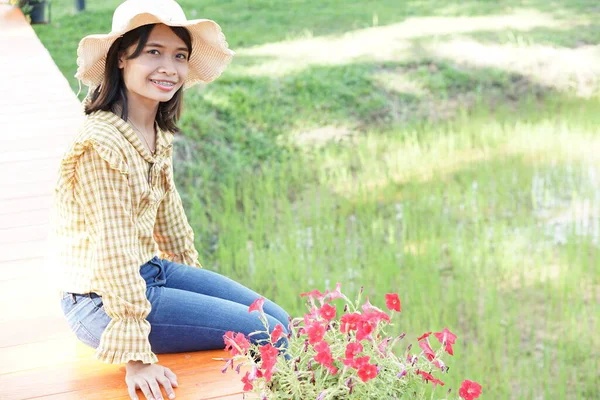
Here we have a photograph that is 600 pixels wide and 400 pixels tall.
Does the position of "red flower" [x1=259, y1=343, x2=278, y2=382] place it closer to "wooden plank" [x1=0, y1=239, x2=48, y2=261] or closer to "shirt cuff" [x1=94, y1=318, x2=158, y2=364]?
"shirt cuff" [x1=94, y1=318, x2=158, y2=364]

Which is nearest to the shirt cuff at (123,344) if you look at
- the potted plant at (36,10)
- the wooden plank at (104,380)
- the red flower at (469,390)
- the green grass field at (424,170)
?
the wooden plank at (104,380)

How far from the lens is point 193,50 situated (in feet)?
8.23

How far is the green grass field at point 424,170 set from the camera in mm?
3570

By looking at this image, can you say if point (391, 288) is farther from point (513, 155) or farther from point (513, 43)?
point (513, 43)

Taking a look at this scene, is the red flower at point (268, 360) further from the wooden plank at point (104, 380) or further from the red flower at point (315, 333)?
the wooden plank at point (104, 380)

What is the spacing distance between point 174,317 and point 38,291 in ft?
2.08

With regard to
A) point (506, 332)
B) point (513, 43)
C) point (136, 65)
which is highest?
point (136, 65)

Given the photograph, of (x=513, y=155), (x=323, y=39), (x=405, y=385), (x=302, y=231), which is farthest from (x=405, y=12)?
(x=405, y=385)

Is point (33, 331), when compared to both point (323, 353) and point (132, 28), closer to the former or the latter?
point (132, 28)

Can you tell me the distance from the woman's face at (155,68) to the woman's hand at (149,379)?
0.65m

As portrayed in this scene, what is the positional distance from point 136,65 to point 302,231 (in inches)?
82.7

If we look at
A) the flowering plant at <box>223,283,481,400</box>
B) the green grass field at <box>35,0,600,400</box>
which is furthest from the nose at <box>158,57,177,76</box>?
the green grass field at <box>35,0,600,400</box>

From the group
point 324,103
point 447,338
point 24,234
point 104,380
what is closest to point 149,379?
point 104,380

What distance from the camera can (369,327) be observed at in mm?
1889
